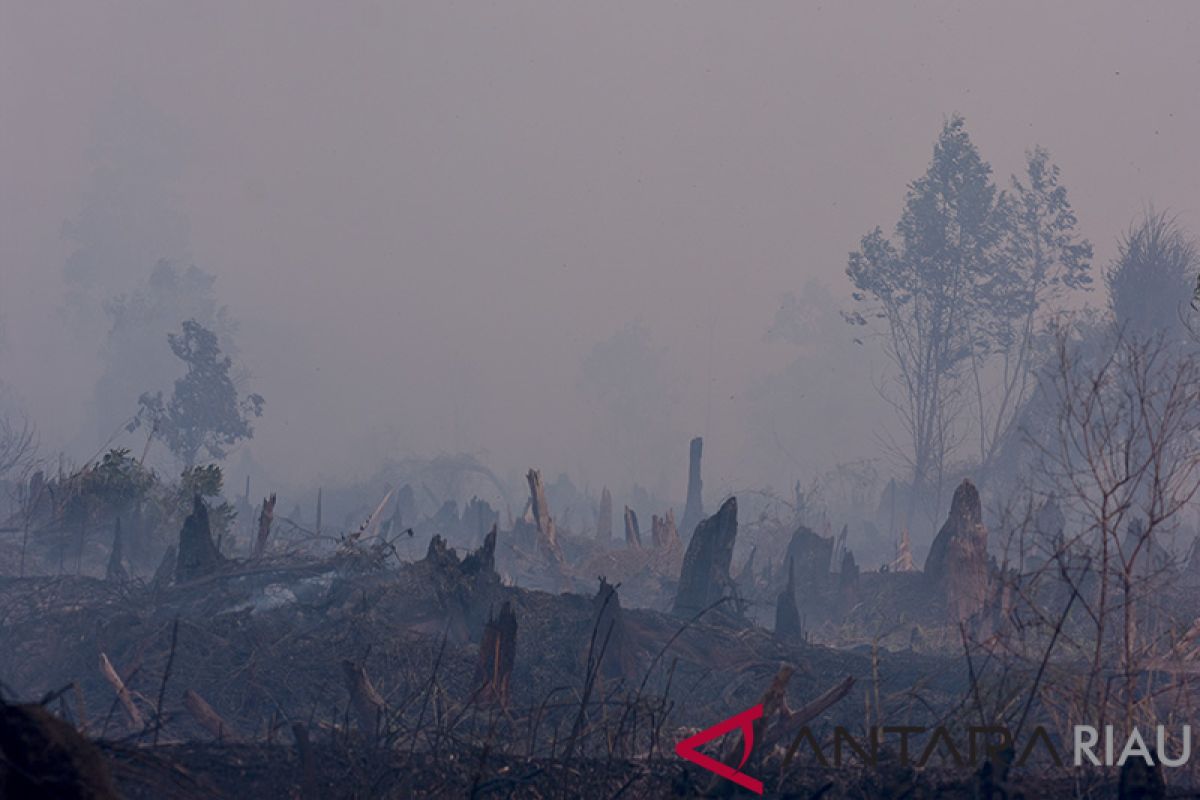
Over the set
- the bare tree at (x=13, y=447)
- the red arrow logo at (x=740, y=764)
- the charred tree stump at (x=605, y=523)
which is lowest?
the red arrow logo at (x=740, y=764)

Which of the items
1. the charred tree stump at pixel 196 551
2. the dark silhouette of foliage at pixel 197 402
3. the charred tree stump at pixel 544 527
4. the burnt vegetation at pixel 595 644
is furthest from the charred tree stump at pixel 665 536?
the dark silhouette of foliage at pixel 197 402

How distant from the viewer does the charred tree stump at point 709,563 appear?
59.3 feet

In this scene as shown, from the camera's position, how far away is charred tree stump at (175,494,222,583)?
53.6 ft

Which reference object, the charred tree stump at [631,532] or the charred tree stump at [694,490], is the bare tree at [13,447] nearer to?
the charred tree stump at [631,532]

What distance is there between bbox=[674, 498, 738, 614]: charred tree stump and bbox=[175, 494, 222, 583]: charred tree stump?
306 inches

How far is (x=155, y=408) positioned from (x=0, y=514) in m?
12.4

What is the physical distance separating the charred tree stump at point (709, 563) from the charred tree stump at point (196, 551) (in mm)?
7764

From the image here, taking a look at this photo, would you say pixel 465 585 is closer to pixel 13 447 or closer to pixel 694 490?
pixel 694 490

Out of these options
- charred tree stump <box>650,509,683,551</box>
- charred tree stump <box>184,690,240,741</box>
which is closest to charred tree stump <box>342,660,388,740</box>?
charred tree stump <box>184,690,240,741</box>

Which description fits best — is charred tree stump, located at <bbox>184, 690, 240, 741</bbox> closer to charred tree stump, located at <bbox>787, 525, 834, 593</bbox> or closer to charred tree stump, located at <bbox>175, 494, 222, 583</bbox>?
charred tree stump, located at <bbox>175, 494, 222, 583</bbox>

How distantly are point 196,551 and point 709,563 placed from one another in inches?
336

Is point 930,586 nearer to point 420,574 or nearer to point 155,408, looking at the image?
point 420,574

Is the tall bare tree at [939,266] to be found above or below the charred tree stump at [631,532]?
above

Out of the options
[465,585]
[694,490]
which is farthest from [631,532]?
[465,585]
